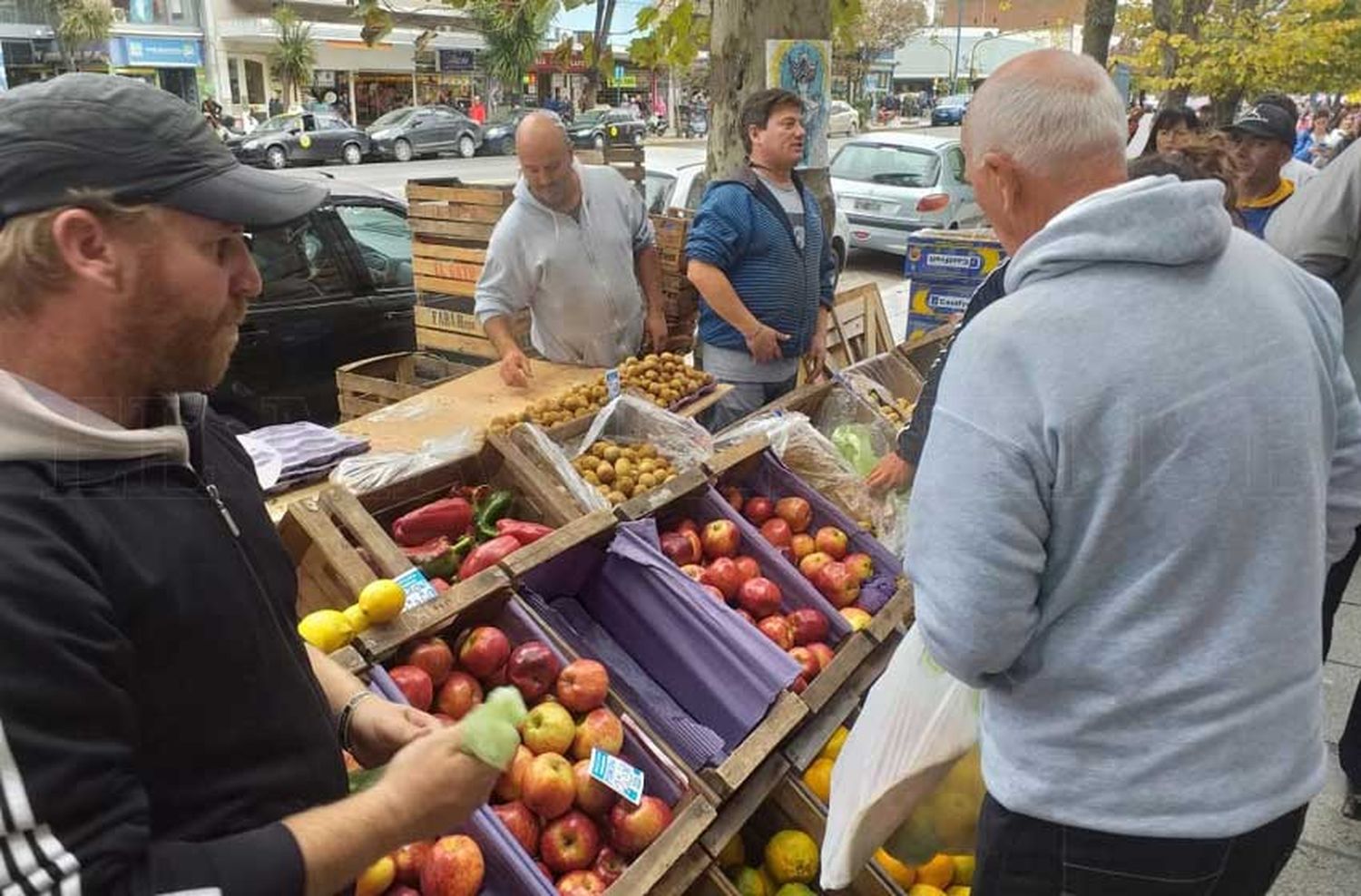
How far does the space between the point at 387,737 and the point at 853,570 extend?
1.66m

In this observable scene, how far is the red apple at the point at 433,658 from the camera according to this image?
197 cm

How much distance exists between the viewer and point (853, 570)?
112 inches

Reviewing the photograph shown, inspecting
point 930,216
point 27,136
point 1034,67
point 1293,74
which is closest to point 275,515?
→ point 27,136

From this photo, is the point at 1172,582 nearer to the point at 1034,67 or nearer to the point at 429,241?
the point at 1034,67

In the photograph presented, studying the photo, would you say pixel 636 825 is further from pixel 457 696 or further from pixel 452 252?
pixel 452 252

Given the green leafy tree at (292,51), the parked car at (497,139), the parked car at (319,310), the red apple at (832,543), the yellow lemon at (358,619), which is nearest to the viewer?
the yellow lemon at (358,619)

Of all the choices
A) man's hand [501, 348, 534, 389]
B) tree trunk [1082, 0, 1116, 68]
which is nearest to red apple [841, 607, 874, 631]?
man's hand [501, 348, 534, 389]

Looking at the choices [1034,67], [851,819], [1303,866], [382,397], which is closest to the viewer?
[1034,67]

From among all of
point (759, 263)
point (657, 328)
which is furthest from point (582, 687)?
point (657, 328)

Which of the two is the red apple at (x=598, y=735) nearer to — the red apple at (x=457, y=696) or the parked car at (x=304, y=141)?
the red apple at (x=457, y=696)

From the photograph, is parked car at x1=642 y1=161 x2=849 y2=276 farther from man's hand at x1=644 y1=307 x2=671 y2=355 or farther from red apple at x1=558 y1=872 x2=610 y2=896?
red apple at x1=558 y1=872 x2=610 y2=896

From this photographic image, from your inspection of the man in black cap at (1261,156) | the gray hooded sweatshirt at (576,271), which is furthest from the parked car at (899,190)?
the gray hooded sweatshirt at (576,271)

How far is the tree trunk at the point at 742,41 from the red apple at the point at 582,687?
3094mm

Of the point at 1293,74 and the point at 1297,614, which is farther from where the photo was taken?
the point at 1293,74
